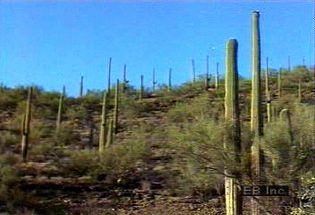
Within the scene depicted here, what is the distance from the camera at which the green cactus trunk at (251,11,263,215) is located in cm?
1609

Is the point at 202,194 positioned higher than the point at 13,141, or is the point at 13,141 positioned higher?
A: the point at 13,141

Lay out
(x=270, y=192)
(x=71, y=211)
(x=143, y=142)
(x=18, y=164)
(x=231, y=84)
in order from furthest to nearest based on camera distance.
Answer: (x=143, y=142), (x=18, y=164), (x=71, y=211), (x=231, y=84), (x=270, y=192)

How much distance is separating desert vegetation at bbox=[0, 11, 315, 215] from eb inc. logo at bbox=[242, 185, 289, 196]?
0.13 m

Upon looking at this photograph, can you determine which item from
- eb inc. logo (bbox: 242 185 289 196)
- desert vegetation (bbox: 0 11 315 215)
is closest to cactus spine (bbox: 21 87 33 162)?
desert vegetation (bbox: 0 11 315 215)

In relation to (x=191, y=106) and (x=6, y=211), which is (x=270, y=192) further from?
(x=191, y=106)

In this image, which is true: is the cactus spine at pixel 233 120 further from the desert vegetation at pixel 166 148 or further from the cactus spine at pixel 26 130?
the cactus spine at pixel 26 130

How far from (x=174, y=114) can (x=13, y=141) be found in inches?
272

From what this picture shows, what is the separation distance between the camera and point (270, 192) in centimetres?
1580

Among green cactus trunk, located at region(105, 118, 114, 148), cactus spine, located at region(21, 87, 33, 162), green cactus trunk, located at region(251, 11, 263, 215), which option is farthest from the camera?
green cactus trunk, located at region(105, 118, 114, 148)

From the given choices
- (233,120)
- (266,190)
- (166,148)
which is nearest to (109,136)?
(166,148)

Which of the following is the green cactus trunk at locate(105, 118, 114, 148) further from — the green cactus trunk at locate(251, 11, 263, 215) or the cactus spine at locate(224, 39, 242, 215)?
the green cactus trunk at locate(251, 11, 263, 215)

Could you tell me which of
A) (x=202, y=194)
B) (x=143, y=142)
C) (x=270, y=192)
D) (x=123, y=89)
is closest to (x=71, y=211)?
(x=202, y=194)

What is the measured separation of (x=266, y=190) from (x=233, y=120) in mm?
1911

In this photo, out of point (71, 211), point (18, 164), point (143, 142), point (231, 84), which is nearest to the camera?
point (231, 84)
